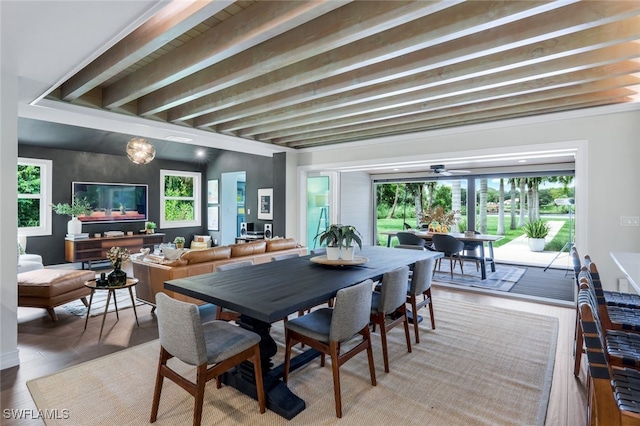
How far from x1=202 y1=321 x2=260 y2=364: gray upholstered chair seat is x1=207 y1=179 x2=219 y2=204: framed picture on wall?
24.0ft

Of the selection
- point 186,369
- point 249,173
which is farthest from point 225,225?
point 186,369

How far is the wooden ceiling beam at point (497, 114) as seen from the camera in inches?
140

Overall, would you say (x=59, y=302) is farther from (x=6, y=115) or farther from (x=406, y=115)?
(x=406, y=115)

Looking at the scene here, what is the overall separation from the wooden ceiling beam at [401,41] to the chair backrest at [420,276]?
1915mm

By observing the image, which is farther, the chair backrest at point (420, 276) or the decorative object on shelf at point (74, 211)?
the decorative object on shelf at point (74, 211)

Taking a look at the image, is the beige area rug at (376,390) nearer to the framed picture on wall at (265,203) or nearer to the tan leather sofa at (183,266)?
the tan leather sofa at (183,266)

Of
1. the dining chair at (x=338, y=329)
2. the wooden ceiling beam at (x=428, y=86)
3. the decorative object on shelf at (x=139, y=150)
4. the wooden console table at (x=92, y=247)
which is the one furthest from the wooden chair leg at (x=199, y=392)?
the wooden console table at (x=92, y=247)

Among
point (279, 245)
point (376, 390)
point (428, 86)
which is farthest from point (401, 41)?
point (279, 245)

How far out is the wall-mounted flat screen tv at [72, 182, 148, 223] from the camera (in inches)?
274

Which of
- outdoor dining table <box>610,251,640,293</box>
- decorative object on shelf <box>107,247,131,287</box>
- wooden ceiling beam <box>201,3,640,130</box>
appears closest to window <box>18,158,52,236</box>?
decorative object on shelf <box>107,247,131,287</box>

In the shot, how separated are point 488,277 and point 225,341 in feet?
17.9

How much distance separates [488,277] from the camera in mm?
6047

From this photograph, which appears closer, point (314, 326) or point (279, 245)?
point (314, 326)

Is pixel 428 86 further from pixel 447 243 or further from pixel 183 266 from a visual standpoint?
pixel 447 243
